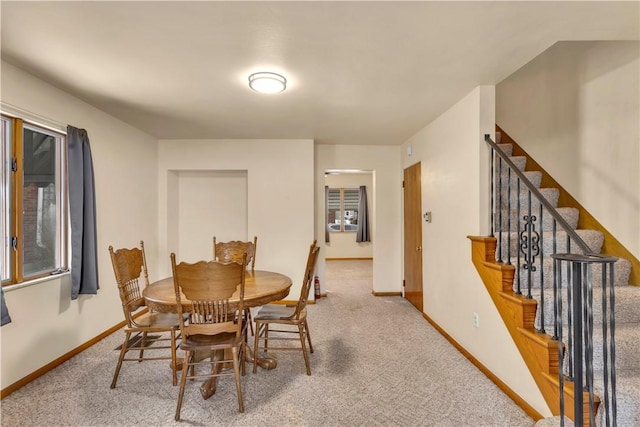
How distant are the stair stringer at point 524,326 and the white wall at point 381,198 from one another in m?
2.29

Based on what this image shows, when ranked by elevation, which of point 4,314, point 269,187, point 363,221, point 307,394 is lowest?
point 307,394

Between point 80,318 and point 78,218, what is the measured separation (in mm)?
969

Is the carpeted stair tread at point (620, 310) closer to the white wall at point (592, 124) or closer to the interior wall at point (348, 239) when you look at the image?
the white wall at point (592, 124)

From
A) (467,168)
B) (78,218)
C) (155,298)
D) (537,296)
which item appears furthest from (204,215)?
(537,296)

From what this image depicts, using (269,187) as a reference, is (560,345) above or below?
below

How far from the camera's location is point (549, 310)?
213 cm

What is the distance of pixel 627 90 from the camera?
93.4 inches

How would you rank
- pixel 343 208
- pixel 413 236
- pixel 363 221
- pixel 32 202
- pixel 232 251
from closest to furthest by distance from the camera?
pixel 32 202, pixel 232 251, pixel 413 236, pixel 363 221, pixel 343 208

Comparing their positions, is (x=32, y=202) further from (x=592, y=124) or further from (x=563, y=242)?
(x=592, y=124)

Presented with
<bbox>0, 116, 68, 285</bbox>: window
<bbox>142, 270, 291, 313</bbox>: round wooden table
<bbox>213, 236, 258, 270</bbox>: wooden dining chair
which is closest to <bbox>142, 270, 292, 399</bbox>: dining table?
<bbox>142, 270, 291, 313</bbox>: round wooden table

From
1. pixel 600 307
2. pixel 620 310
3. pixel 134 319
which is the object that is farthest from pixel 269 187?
pixel 620 310

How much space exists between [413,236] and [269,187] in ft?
7.20

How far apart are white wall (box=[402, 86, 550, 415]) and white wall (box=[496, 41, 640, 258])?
0.87m

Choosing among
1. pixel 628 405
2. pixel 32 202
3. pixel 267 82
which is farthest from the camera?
pixel 32 202
